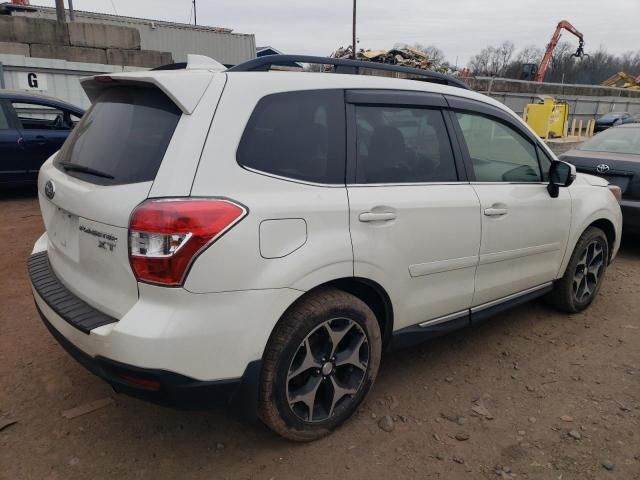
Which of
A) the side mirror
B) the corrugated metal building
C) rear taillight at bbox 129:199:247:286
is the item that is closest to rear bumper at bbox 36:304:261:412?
rear taillight at bbox 129:199:247:286

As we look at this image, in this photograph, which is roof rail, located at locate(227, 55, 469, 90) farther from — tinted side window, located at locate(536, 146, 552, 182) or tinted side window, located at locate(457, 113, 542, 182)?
tinted side window, located at locate(536, 146, 552, 182)

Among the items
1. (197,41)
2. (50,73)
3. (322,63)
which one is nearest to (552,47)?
(197,41)

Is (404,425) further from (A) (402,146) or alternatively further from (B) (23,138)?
(B) (23,138)

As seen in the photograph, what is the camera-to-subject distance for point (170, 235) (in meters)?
1.96

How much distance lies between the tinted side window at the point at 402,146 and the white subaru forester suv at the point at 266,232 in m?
0.01

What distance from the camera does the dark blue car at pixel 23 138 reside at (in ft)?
24.1

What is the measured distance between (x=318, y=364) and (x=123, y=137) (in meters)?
1.41

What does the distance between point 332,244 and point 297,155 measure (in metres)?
0.44

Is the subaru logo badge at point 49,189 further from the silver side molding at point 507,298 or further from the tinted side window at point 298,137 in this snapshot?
the silver side molding at point 507,298

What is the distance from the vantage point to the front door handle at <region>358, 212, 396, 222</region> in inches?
96.6

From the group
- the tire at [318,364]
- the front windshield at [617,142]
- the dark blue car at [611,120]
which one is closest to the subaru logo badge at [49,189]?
the tire at [318,364]

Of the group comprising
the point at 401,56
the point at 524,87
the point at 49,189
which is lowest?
the point at 49,189

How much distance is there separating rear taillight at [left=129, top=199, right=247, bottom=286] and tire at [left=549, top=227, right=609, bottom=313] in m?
3.12

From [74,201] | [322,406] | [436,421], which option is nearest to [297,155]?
[74,201]
